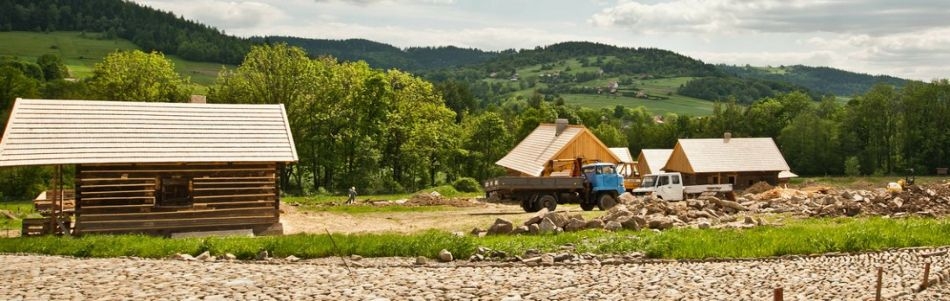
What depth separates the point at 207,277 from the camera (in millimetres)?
14984

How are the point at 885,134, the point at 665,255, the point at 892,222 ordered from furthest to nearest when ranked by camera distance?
the point at 885,134 → the point at 892,222 → the point at 665,255

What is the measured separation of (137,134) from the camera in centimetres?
2522

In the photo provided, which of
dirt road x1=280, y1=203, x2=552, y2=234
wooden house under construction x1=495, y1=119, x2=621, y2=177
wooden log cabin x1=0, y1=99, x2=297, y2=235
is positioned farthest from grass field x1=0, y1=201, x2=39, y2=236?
wooden house under construction x1=495, y1=119, x2=621, y2=177

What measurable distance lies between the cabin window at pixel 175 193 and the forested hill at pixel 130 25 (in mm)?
120082

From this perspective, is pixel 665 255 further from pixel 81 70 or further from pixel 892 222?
pixel 81 70

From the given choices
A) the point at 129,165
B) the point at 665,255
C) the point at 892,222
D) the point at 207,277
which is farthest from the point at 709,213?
the point at 129,165

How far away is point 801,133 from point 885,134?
359 inches

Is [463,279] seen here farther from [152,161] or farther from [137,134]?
[137,134]

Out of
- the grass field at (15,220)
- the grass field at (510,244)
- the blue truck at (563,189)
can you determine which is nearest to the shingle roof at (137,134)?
the grass field at (15,220)

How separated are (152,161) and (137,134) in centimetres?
192

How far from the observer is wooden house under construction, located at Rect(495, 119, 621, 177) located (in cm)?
4462

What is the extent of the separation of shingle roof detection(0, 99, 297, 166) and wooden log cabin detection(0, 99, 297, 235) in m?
0.03

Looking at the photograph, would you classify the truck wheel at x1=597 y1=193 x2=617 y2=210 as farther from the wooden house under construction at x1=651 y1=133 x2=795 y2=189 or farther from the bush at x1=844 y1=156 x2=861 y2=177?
the bush at x1=844 y1=156 x2=861 y2=177

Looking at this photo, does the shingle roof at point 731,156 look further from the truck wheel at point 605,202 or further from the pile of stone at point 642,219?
the pile of stone at point 642,219
